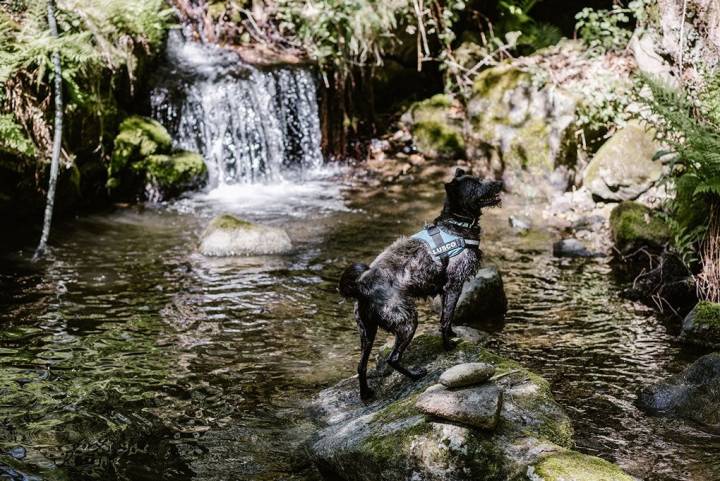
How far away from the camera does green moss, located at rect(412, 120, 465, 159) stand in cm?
1658

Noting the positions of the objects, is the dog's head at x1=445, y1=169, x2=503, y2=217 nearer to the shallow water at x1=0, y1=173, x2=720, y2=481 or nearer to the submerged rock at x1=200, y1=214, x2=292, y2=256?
the shallow water at x1=0, y1=173, x2=720, y2=481

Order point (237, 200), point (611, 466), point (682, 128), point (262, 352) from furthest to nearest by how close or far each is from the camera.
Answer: point (237, 200) → point (682, 128) → point (262, 352) → point (611, 466)

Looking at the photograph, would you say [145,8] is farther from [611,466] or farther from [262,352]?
[611,466]

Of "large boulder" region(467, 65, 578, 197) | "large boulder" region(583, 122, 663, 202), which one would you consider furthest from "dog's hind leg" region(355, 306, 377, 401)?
"large boulder" region(467, 65, 578, 197)

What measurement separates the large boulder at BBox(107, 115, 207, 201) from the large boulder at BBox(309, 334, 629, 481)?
9412 millimetres

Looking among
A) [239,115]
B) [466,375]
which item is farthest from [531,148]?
[466,375]

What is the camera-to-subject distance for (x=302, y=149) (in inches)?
646

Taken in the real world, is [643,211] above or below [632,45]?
below

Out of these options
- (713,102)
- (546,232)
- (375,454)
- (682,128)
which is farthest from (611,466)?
(546,232)

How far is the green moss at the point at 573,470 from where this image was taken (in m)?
4.04

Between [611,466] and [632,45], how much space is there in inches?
475

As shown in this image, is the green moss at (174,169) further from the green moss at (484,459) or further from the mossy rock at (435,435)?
the green moss at (484,459)

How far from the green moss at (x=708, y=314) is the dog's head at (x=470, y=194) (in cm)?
309

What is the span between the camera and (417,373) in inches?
216
